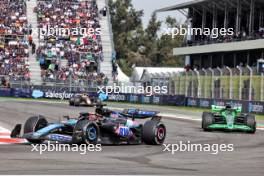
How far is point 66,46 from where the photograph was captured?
59438 millimetres

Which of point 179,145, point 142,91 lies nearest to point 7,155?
point 179,145

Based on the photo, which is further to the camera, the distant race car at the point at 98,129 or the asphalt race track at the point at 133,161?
the distant race car at the point at 98,129

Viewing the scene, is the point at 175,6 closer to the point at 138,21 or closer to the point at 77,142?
the point at 138,21

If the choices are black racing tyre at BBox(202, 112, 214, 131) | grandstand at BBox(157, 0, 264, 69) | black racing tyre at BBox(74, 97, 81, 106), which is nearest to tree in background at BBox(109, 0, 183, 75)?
grandstand at BBox(157, 0, 264, 69)

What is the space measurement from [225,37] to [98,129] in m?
45.4

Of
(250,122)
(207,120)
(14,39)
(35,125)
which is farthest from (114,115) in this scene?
(14,39)

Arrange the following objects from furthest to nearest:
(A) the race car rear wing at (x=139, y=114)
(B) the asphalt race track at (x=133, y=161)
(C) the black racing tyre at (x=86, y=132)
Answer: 1. (A) the race car rear wing at (x=139, y=114)
2. (C) the black racing tyre at (x=86, y=132)
3. (B) the asphalt race track at (x=133, y=161)

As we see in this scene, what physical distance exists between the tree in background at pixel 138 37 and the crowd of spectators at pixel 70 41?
39.7 metres

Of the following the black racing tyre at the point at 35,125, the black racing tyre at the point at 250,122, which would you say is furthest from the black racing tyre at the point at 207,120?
the black racing tyre at the point at 35,125

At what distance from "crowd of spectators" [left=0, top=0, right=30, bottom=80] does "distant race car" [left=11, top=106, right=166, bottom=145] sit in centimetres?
3821

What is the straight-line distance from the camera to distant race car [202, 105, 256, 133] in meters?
21.4

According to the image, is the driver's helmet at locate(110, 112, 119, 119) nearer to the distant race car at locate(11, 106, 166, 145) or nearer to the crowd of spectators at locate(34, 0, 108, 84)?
the distant race car at locate(11, 106, 166, 145)

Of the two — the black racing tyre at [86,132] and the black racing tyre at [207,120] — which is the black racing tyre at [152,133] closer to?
the black racing tyre at [86,132]

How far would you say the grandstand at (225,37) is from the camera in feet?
180
